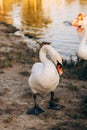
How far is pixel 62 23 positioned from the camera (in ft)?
96.3

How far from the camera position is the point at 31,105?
946 cm

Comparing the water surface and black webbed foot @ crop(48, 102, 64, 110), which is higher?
the water surface

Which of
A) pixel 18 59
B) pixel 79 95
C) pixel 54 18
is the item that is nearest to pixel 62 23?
pixel 54 18

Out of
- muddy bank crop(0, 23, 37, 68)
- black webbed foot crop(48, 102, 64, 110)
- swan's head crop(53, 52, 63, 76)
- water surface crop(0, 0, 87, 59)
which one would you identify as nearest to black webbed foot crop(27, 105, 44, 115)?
black webbed foot crop(48, 102, 64, 110)

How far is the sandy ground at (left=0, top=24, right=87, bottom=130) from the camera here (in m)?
8.21

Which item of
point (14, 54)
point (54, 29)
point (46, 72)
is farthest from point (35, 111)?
point (54, 29)

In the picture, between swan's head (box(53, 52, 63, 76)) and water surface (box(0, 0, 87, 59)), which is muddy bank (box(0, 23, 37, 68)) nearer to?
water surface (box(0, 0, 87, 59))

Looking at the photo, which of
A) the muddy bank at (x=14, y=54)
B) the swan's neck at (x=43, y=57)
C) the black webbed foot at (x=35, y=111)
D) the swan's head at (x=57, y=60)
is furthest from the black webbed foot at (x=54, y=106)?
the muddy bank at (x=14, y=54)

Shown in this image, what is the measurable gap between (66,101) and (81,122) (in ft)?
4.87

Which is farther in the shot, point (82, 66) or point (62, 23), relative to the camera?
point (62, 23)

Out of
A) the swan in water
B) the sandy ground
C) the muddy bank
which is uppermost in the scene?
the swan in water

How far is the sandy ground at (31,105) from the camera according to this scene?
323 inches

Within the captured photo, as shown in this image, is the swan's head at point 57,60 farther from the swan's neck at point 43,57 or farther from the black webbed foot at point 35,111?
the black webbed foot at point 35,111

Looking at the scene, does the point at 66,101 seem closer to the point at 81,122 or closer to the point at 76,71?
the point at 81,122
